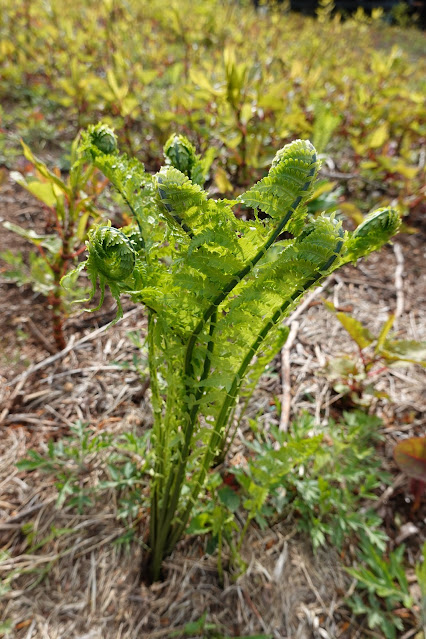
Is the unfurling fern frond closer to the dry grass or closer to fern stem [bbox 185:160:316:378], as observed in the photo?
fern stem [bbox 185:160:316:378]

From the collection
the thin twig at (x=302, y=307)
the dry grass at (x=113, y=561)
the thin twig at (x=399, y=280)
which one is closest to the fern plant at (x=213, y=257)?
the dry grass at (x=113, y=561)

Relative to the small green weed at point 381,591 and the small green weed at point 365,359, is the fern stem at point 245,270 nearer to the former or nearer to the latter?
the small green weed at point 365,359

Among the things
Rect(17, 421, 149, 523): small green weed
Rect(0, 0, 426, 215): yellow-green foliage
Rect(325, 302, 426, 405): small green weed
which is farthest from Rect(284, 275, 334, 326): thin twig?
Rect(17, 421, 149, 523): small green weed

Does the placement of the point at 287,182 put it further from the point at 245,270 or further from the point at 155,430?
the point at 155,430

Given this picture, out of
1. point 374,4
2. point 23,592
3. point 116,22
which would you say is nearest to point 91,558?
point 23,592

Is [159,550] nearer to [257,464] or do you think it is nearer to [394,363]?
[257,464]
